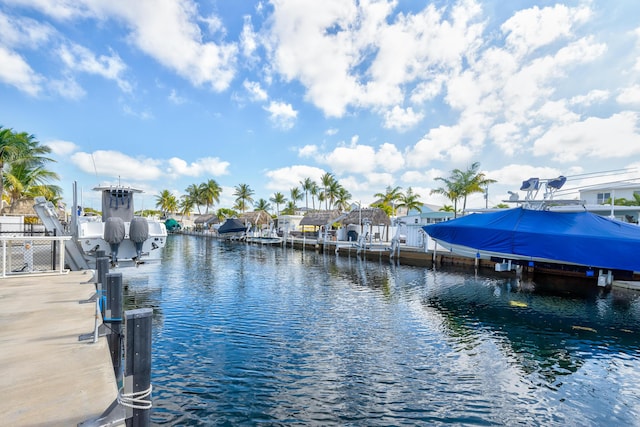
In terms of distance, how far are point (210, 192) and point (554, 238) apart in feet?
262

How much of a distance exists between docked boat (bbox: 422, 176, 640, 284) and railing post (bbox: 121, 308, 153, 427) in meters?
14.6

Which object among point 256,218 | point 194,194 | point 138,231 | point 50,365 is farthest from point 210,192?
point 50,365

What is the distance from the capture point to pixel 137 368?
3223 millimetres

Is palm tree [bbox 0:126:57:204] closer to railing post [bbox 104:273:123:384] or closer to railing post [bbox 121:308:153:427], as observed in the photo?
railing post [bbox 104:273:123:384]

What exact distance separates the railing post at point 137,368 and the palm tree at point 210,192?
83917 mm

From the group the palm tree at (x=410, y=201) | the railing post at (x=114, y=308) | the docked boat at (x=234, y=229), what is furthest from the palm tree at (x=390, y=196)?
the railing post at (x=114, y=308)

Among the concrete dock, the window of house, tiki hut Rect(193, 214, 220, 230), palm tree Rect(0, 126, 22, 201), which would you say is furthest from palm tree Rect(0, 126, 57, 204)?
the window of house

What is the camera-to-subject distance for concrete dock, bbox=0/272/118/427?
329 centimetres

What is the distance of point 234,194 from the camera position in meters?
78.4

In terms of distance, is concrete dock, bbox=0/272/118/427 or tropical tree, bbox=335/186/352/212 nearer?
concrete dock, bbox=0/272/118/427

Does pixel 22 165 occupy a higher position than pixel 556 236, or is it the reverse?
pixel 22 165

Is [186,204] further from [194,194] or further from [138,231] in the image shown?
[138,231]

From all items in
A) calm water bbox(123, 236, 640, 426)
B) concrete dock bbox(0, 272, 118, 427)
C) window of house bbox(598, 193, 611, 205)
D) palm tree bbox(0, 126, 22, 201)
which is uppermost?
palm tree bbox(0, 126, 22, 201)

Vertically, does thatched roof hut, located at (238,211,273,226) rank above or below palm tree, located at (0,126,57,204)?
below
